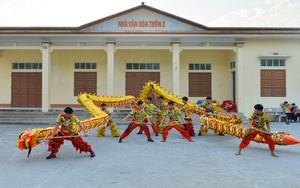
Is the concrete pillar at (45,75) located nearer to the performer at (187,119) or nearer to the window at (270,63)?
the performer at (187,119)

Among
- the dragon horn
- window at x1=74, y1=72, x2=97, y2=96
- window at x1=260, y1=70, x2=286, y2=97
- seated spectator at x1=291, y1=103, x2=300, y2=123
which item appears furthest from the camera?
window at x1=74, y1=72, x2=97, y2=96

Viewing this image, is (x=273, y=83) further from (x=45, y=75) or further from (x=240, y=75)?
(x=45, y=75)

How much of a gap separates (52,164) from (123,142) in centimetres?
294

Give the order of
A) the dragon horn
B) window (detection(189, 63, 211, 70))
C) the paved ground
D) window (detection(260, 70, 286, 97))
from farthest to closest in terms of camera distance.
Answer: window (detection(189, 63, 211, 70)), window (detection(260, 70, 286, 97)), the dragon horn, the paved ground

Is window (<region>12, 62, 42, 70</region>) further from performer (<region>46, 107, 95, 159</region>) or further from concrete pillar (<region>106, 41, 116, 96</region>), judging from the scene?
performer (<region>46, 107, 95, 159</region>)

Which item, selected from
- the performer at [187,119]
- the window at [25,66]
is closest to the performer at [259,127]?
the performer at [187,119]

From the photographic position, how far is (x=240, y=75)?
13.9 m

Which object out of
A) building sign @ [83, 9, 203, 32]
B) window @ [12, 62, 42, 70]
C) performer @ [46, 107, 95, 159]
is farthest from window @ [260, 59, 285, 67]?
window @ [12, 62, 42, 70]

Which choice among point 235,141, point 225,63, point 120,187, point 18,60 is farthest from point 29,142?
point 225,63

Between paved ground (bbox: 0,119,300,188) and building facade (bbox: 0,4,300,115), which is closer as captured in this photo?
paved ground (bbox: 0,119,300,188)

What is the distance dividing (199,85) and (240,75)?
8.56 ft

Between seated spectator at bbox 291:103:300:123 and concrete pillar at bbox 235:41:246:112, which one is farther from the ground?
concrete pillar at bbox 235:41:246:112

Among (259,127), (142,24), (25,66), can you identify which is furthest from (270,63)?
(25,66)

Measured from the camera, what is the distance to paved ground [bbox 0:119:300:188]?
14.9 feet
